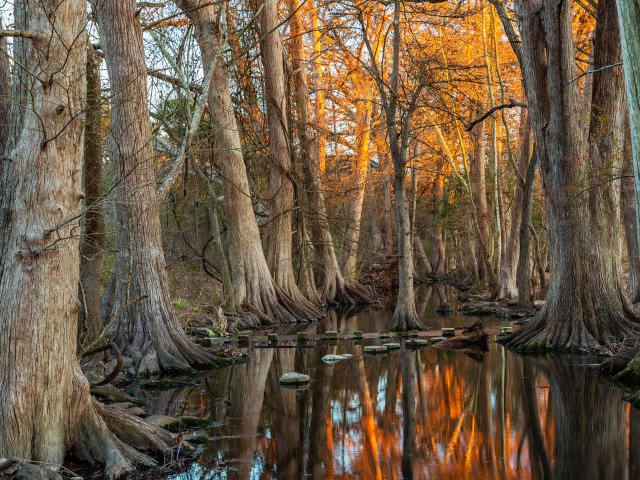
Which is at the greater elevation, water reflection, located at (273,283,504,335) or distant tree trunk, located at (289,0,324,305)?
distant tree trunk, located at (289,0,324,305)

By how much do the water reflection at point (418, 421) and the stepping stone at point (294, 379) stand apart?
155 mm

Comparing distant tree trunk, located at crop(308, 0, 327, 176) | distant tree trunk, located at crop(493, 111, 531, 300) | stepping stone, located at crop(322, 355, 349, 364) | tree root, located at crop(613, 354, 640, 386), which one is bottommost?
tree root, located at crop(613, 354, 640, 386)

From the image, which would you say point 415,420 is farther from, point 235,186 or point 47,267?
point 235,186

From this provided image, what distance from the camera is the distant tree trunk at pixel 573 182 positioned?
13750 mm

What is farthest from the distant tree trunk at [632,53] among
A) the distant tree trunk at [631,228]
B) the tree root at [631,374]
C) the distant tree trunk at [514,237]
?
the distant tree trunk at [514,237]

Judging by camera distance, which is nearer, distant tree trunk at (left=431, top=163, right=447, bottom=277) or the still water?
the still water

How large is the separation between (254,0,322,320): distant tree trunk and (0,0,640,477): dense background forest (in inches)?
2.3

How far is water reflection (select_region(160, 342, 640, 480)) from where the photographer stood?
693 cm

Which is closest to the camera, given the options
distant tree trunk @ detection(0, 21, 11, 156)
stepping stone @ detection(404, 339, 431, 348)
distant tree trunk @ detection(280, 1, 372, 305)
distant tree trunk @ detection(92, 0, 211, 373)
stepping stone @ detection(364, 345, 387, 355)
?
distant tree trunk @ detection(0, 21, 11, 156)

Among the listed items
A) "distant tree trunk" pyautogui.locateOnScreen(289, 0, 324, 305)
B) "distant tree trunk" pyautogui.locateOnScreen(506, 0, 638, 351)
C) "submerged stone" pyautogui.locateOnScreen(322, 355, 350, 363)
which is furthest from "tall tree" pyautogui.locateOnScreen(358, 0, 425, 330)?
"distant tree trunk" pyautogui.locateOnScreen(289, 0, 324, 305)

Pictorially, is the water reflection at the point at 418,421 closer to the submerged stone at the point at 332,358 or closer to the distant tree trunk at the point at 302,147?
the submerged stone at the point at 332,358

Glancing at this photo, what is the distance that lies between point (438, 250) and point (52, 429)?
122ft

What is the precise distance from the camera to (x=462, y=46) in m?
31.5

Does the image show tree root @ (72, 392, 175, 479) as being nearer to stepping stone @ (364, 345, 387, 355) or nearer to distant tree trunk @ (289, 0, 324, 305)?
stepping stone @ (364, 345, 387, 355)
